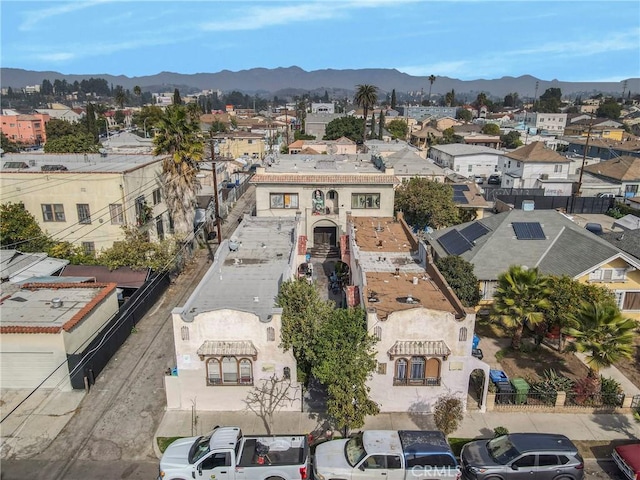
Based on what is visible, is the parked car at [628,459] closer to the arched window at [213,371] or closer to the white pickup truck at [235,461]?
the white pickup truck at [235,461]

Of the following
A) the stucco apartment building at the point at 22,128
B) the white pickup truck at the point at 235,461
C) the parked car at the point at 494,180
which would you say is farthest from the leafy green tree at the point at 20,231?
the stucco apartment building at the point at 22,128

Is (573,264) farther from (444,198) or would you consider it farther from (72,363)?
(72,363)

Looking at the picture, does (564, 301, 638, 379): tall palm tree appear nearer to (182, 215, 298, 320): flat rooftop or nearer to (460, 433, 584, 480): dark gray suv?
(460, 433, 584, 480): dark gray suv

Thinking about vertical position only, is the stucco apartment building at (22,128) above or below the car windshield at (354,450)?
above

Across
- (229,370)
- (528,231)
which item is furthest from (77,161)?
(528,231)

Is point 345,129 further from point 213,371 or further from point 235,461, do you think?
point 235,461

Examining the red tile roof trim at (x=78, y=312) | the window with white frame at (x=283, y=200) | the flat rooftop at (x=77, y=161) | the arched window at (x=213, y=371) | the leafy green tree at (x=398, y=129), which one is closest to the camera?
→ the arched window at (x=213, y=371)
